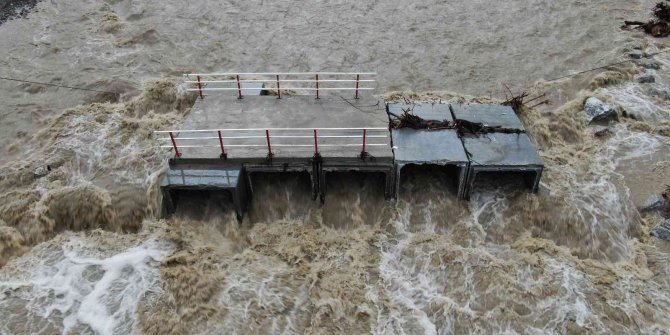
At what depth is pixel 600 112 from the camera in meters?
14.6

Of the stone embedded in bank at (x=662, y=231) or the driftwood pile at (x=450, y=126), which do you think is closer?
the stone embedded in bank at (x=662, y=231)

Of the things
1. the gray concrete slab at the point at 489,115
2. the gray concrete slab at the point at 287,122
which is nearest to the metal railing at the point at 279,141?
the gray concrete slab at the point at 287,122

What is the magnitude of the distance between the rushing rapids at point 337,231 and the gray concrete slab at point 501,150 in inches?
39.2

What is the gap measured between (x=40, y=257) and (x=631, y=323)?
41.6 ft

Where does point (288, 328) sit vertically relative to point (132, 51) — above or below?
Result: below

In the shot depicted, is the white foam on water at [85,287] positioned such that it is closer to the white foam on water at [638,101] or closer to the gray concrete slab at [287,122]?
the gray concrete slab at [287,122]

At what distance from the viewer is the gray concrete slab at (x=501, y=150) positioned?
1188 cm

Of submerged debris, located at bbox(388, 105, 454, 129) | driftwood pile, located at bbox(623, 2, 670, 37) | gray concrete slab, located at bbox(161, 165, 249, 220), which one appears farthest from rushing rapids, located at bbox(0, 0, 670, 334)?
driftwood pile, located at bbox(623, 2, 670, 37)

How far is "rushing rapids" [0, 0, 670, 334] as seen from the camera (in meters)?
10.1

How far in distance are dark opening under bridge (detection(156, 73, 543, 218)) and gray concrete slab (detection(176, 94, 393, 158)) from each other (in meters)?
0.02

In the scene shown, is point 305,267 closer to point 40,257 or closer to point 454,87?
point 40,257

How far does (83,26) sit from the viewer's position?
66.4ft

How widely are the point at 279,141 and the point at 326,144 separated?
3.96 ft

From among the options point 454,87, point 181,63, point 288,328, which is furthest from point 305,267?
point 181,63
